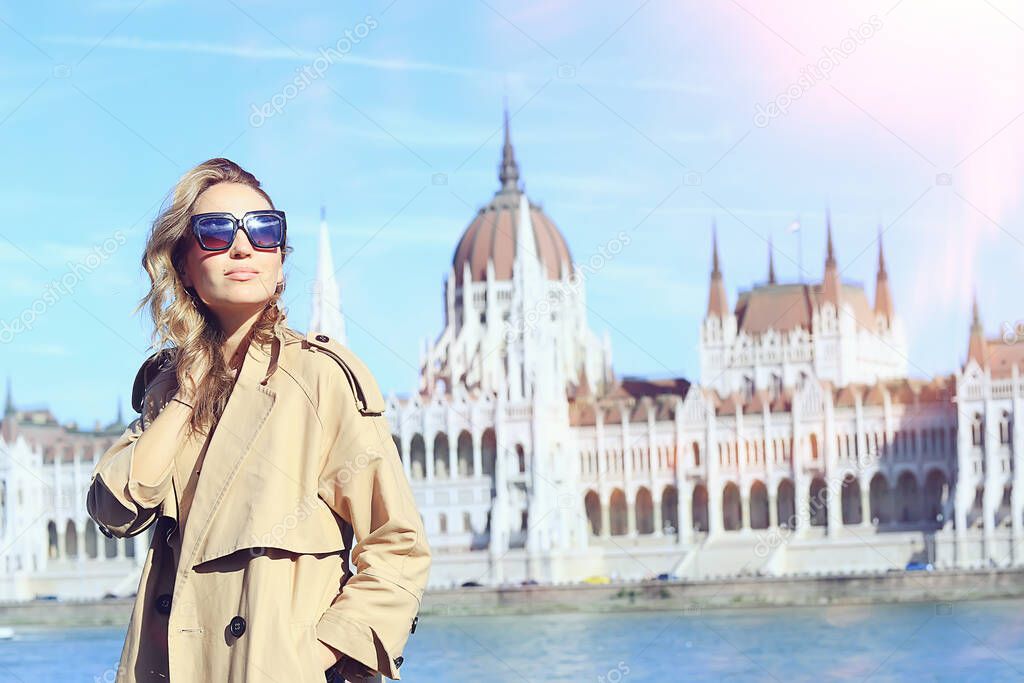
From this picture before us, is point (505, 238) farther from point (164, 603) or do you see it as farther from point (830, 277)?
point (164, 603)

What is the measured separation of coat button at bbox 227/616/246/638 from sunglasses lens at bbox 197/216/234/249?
1.58 feet

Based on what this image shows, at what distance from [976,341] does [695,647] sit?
2407cm

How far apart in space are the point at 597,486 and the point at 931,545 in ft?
36.2

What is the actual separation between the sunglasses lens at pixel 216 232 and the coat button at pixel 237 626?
482mm

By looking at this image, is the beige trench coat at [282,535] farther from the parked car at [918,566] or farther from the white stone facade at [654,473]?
the white stone facade at [654,473]

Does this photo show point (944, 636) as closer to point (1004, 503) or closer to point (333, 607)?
point (1004, 503)

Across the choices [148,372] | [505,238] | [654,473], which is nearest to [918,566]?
[654,473]

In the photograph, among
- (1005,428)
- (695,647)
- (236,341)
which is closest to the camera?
(236,341)

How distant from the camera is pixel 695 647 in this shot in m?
32.4

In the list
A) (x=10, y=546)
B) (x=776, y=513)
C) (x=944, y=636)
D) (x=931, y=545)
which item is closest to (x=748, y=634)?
(x=944, y=636)

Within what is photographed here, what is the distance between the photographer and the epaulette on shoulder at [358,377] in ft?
7.77

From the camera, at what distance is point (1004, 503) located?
4956 cm

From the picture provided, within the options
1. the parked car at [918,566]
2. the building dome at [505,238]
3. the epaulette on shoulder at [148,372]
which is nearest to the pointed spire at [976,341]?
the parked car at [918,566]

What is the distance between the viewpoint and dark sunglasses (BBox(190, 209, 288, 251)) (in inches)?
94.3
